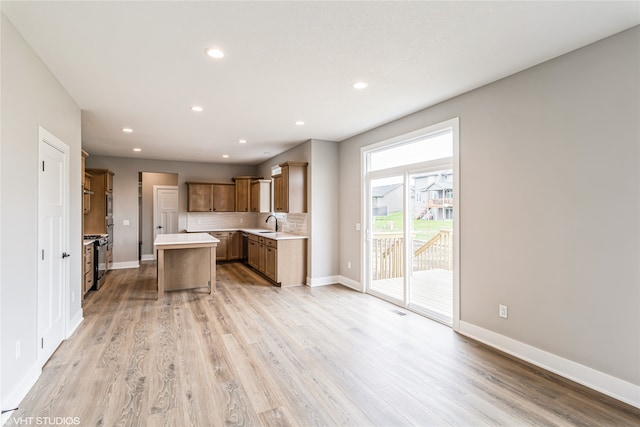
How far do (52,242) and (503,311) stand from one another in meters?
4.35

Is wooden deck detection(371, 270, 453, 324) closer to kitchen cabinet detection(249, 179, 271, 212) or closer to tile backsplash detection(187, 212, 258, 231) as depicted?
kitchen cabinet detection(249, 179, 271, 212)

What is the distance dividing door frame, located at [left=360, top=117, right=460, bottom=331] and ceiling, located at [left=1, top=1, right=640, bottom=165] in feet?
1.17

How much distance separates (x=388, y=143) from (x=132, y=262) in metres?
6.60

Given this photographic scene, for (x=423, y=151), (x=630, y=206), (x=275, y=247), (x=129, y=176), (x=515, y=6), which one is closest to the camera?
(x=515, y=6)

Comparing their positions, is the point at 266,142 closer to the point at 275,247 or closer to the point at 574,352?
the point at 275,247

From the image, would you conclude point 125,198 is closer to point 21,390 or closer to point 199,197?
point 199,197

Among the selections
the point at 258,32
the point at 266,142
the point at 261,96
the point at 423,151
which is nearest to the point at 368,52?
the point at 258,32

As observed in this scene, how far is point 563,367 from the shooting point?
2652 millimetres

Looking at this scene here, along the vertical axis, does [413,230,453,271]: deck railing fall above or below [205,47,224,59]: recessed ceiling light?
below

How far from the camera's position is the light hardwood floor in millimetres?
2145

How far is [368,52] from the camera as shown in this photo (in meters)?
2.65

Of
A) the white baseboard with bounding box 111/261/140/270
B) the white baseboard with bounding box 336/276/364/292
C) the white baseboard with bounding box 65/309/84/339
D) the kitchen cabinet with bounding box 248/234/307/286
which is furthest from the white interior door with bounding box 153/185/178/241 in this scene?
the white baseboard with bounding box 336/276/364/292

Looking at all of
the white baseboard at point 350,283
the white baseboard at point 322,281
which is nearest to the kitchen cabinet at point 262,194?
the white baseboard at point 322,281

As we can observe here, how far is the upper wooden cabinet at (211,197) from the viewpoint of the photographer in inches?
327
